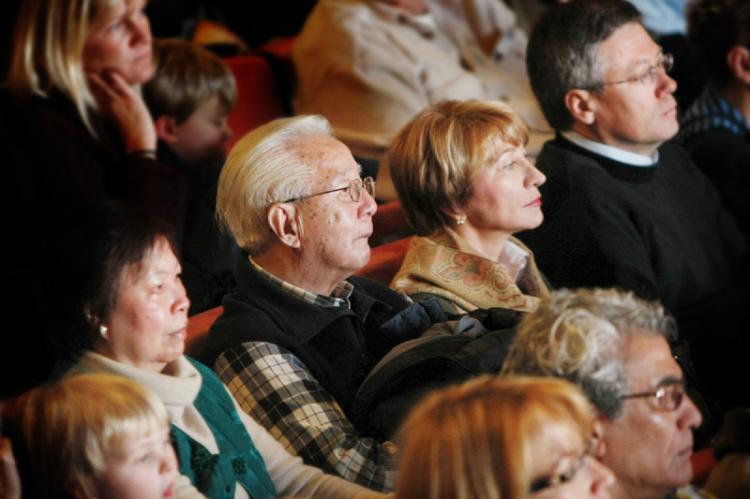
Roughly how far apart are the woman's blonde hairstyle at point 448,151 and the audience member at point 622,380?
0.64 meters

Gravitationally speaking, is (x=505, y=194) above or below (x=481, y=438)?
below

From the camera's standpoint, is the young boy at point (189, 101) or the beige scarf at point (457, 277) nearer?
the beige scarf at point (457, 277)

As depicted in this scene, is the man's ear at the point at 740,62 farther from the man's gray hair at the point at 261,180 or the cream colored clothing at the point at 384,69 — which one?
the man's gray hair at the point at 261,180

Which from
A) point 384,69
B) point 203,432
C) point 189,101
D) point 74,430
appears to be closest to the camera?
point 74,430

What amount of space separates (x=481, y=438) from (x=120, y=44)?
1.99 m

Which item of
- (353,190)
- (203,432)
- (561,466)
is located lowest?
(203,432)

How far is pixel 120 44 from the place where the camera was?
3000 millimetres

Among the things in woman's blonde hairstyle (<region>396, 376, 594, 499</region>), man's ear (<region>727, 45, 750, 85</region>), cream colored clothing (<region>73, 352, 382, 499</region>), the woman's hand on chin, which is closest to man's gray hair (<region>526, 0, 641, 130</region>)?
man's ear (<region>727, 45, 750, 85</region>)

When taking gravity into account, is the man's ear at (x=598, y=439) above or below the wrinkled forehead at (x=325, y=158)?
below

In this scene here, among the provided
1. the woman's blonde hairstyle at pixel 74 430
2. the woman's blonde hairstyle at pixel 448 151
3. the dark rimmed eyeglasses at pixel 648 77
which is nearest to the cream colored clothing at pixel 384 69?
the dark rimmed eyeglasses at pixel 648 77

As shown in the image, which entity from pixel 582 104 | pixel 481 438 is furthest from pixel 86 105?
pixel 481 438

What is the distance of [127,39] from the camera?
9.87 ft

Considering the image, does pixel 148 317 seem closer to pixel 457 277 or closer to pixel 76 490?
pixel 76 490

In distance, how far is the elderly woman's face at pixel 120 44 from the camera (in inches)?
118
